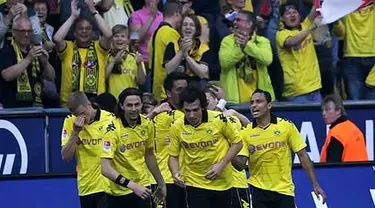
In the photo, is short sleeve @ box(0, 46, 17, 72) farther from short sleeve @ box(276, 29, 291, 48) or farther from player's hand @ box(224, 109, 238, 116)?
short sleeve @ box(276, 29, 291, 48)

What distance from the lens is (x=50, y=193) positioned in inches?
599

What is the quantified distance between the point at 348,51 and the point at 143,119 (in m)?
4.50

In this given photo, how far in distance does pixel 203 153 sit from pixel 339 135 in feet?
7.86

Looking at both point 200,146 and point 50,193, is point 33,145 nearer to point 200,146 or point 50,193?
point 50,193

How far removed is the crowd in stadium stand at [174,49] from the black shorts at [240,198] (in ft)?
5.09

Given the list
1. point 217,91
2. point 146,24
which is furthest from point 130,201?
point 146,24

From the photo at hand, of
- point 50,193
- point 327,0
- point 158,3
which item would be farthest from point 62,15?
point 327,0

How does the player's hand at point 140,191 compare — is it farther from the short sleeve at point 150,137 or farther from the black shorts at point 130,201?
the short sleeve at point 150,137

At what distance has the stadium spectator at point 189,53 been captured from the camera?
1562 cm

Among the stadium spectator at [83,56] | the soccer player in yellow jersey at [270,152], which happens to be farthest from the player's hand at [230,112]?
the stadium spectator at [83,56]

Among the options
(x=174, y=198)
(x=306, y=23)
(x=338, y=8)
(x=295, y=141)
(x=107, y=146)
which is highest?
(x=338, y=8)

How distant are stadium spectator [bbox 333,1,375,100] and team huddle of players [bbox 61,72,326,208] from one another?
10.8 feet

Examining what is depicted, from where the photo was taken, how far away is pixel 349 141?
1530 centimetres

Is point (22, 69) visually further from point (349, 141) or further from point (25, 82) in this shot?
point (349, 141)
